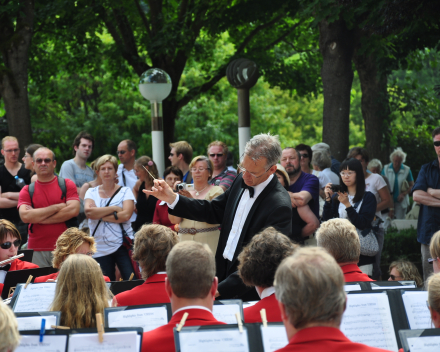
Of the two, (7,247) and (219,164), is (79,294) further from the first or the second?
(219,164)

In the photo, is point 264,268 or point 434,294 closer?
point 434,294

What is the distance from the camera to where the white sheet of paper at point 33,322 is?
123 inches

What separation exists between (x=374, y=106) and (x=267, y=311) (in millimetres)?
11534

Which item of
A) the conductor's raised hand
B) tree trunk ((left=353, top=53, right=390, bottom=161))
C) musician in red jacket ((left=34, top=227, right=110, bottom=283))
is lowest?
musician in red jacket ((left=34, top=227, right=110, bottom=283))

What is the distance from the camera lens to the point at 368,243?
20.1ft

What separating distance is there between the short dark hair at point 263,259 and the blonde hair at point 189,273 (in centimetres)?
57

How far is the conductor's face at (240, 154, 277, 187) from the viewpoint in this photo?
15.4 ft

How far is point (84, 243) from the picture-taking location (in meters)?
5.02

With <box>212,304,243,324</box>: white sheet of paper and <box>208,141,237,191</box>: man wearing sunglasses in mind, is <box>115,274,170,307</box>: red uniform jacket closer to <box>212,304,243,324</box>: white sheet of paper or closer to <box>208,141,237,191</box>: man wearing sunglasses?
<box>212,304,243,324</box>: white sheet of paper

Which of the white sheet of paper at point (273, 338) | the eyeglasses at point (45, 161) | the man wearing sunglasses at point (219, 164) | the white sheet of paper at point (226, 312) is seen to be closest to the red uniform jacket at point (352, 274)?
the white sheet of paper at point (226, 312)

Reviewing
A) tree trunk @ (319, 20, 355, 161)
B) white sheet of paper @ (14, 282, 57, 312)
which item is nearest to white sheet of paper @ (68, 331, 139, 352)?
white sheet of paper @ (14, 282, 57, 312)

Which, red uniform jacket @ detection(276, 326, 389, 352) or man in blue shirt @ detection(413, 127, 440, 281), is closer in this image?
red uniform jacket @ detection(276, 326, 389, 352)

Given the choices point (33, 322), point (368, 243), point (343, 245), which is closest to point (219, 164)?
point (368, 243)

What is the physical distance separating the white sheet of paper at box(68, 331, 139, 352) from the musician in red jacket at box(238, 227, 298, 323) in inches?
32.8
